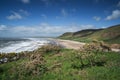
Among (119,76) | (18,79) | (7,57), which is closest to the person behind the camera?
(119,76)

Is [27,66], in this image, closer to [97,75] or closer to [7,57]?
[97,75]

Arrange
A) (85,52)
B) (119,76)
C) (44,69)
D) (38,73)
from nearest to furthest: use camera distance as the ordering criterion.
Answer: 1. (119,76)
2. (38,73)
3. (44,69)
4. (85,52)

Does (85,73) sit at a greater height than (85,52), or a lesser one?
lesser

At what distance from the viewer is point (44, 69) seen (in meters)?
17.6

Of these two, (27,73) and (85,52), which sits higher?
(85,52)

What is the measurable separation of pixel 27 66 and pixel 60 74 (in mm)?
4570

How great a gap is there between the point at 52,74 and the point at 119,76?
7.50 m

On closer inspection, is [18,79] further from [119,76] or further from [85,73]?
[119,76]

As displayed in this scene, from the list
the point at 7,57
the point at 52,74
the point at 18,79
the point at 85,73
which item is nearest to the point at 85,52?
the point at 85,73

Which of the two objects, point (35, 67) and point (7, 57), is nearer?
point (35, 67)

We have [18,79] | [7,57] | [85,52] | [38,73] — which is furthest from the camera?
[7,57]

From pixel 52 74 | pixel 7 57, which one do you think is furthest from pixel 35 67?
pixel 7 57

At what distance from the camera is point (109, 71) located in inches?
608

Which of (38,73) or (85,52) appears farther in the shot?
(85,52)
